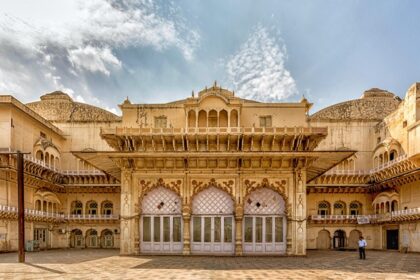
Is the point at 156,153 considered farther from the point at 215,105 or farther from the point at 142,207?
the point at 215,105

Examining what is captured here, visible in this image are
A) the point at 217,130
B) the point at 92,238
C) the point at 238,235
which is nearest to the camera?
the point at 238,235

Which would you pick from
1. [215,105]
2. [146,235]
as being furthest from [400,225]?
[146,235]

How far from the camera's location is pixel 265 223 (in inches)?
874

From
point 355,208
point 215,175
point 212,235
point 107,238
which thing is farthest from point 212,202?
point 355,208

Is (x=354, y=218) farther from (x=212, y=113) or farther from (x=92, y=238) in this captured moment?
(x=92, y=238)

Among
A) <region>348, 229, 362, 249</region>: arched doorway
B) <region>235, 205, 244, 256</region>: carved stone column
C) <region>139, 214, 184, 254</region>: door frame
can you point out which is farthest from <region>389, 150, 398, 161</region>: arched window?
<region>139, 214, 184, 254</region>: door frame

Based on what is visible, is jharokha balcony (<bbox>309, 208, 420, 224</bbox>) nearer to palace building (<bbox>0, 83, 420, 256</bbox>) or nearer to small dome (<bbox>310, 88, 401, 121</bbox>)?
palace building (<bbox>0, 83, 420, 256</bbox>)

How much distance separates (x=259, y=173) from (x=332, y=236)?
17.0 meters

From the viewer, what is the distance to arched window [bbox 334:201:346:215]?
3641 cm

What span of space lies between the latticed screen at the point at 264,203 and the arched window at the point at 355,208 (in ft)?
55.9

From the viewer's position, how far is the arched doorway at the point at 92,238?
36344 mm

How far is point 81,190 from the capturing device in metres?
36.9

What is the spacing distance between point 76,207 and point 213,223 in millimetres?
19876

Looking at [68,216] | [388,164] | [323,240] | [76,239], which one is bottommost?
[323,240]
